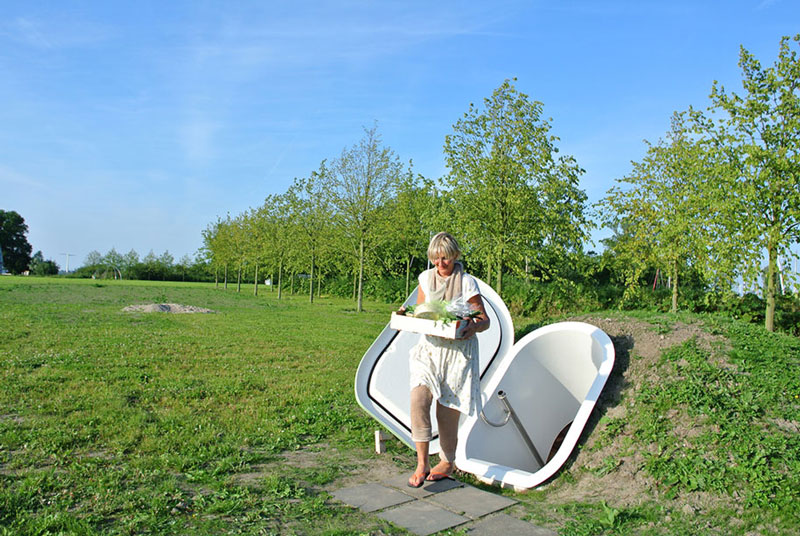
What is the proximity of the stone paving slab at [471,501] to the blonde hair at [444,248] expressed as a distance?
1867 millimetres

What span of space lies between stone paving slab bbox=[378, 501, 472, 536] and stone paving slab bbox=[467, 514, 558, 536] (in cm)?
14

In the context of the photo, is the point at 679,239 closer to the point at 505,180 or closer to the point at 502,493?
the point at 505,180

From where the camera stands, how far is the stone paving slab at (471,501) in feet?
13.4

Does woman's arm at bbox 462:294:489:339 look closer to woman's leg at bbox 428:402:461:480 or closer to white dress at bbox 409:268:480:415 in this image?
white dress at bbox 409:268:480:415

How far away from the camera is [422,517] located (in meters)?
3.98

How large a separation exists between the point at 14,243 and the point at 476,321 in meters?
120

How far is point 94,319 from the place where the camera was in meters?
18.2

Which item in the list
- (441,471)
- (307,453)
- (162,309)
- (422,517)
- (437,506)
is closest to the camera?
(422,517)

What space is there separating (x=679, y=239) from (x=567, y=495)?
515 inches

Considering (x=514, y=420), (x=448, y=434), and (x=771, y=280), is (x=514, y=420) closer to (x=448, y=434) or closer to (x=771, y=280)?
(x=448, y=434)

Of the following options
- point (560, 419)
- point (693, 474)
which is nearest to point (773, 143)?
point (560, 419)

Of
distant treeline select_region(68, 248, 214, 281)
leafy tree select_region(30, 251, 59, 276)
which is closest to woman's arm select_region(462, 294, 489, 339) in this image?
distant treeline select_region(68, 248, 214, 281)

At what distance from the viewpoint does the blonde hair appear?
Result: 15.5ft

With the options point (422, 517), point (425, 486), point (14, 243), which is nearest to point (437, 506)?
point (422, 517)
